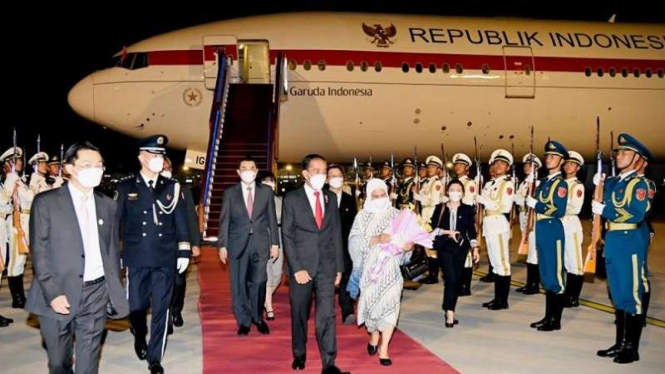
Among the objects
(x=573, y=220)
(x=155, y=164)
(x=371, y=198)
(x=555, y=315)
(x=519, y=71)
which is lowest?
(x=555, y=315)

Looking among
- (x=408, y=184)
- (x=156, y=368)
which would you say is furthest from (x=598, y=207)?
(x=408, y=184)

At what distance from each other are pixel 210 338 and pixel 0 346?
6.57 ft

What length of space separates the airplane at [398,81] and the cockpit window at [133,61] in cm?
4

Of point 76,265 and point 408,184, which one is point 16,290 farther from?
point 408,184

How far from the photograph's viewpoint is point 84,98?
16188 mm

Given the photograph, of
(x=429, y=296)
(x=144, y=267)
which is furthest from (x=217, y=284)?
(x=144, y=267)

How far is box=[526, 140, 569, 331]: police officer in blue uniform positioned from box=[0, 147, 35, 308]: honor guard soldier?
19.7 ft

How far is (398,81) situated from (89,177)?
1278cm

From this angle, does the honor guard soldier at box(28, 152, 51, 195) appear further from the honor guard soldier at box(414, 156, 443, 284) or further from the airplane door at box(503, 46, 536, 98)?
the airplane door at box(503, 46, 536, 98)

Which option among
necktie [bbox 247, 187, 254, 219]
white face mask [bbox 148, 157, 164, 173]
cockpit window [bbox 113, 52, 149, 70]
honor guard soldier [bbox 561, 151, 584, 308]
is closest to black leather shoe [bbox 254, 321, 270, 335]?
necktie [bbox 247, 187, 254, 219]

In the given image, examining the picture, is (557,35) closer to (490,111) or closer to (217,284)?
(490,111)

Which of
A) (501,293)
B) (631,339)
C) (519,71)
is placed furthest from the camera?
(519,71)

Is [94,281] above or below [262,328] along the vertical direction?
above

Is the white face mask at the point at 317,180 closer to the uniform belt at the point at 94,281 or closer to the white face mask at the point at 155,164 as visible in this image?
the white face mask at the point at 155,164
